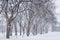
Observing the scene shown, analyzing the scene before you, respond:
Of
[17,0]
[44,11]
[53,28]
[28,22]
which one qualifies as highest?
[17,0]

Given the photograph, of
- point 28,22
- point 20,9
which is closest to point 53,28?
point 28,22

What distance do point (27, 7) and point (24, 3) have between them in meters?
0.60

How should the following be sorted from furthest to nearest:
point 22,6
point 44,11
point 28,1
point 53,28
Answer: point 53,28, point 22,6, point 44,11, point 28,1

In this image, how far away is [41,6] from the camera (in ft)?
58.0

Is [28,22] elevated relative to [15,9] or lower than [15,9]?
lower

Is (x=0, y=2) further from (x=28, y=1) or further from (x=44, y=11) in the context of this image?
(x=44, y=11)

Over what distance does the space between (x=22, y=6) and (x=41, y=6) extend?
313cm

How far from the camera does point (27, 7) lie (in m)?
19.4

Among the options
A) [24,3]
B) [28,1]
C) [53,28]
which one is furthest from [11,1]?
[53,28]

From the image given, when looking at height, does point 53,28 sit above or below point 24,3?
below

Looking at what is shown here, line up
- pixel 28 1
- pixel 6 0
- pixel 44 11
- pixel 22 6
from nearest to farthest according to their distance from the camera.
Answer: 1. pixel 6 0
2. pixel 28 1
3. pixel 44 11
4. pixel 22 6

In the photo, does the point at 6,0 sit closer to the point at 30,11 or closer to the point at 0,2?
the point at 0,2

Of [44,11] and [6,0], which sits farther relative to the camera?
[44,11]

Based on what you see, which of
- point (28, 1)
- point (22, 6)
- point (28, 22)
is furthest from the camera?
point (28, 22)
